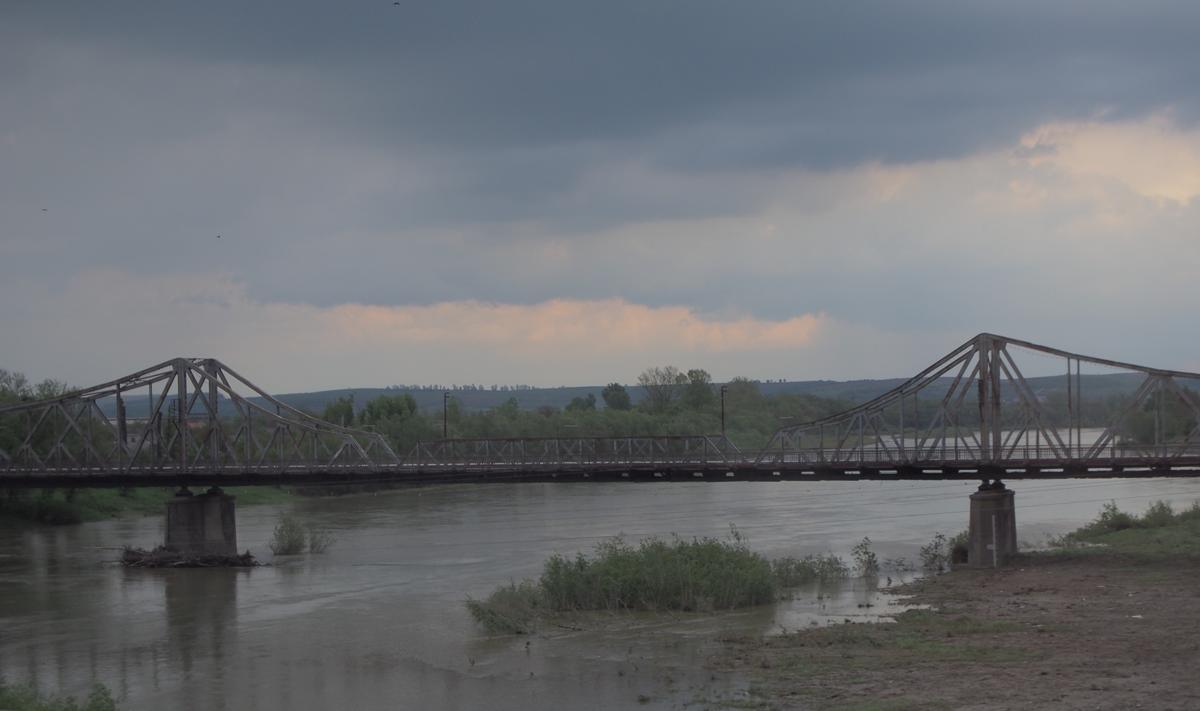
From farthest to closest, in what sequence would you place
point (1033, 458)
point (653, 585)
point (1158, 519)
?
point (1158, 519) < point (1033, 458) < point (653, 585)

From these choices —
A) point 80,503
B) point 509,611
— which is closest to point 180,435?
point 80,503

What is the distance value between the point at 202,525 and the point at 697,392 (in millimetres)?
124894

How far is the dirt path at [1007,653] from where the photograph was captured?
2608 centimetres

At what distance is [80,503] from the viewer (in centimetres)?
8794

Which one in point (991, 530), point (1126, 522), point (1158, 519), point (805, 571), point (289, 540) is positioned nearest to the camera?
point (805, 571)

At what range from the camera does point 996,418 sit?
180 feet

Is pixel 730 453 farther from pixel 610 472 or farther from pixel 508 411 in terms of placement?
pixel 508 411

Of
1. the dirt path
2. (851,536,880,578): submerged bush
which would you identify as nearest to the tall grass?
the dirt path

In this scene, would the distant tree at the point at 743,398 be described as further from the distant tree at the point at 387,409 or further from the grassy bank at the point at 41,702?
the grassy bank at the point at 41,702

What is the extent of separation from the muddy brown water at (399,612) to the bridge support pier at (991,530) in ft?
18.8

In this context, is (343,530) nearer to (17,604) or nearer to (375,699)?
(17,604)

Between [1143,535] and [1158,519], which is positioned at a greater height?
[1158,519]

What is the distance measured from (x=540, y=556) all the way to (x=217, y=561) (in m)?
15.9

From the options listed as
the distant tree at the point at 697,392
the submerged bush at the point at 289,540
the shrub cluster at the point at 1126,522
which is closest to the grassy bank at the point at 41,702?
the submerged bush at the point at 289,540
